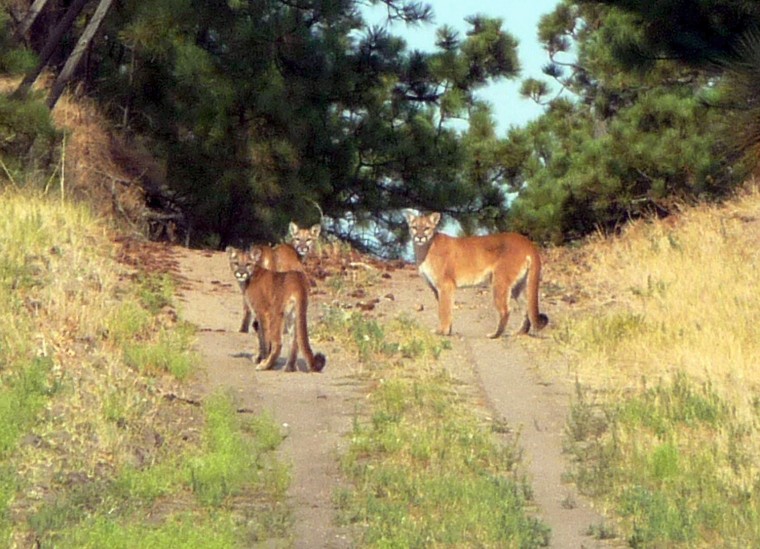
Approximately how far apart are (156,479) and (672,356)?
197 inches

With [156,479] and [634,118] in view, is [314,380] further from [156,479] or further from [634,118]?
[634,118]

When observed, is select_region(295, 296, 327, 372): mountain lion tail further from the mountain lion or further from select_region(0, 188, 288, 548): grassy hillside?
the mountain lion

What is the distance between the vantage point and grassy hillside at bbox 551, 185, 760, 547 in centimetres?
782

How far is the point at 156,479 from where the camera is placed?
805cm

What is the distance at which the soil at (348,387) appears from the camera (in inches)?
310

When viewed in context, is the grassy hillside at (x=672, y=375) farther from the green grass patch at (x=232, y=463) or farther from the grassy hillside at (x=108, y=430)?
the grassy hillside at (x=108, y=430)

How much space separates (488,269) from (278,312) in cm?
273

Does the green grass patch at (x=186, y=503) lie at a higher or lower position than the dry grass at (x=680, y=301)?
lower

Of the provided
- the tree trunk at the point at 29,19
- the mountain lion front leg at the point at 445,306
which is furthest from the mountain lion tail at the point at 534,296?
the tree trunk at the point at 29,19

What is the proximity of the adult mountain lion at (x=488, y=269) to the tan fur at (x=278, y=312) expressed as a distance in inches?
87.0

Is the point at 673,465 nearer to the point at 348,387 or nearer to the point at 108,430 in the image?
the point at 348,387

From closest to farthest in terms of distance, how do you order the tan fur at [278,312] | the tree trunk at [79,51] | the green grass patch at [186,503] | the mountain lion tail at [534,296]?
the green grass patch at [186,503] < the tan fur at [278,312] < the mountain lion tail at [534,296] < the tree trunk at [79,51]

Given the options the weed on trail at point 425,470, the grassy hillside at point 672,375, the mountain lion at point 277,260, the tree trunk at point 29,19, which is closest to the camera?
the weed on trail at point 425,470

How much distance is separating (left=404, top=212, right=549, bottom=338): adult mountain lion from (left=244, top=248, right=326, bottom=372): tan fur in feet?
7.25
